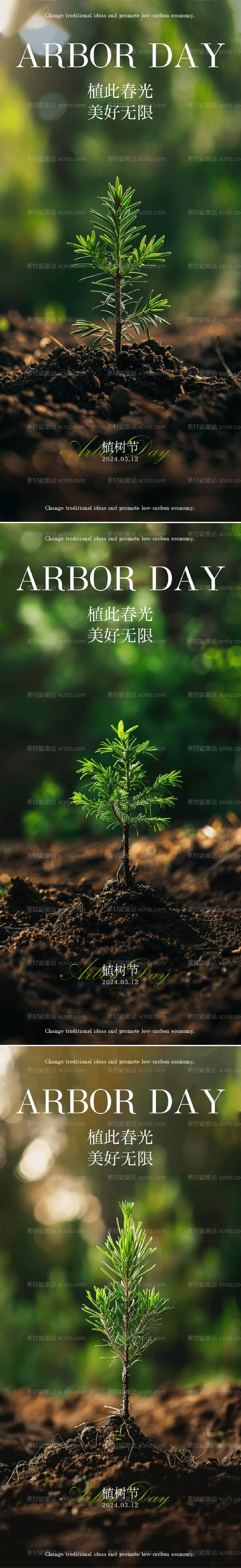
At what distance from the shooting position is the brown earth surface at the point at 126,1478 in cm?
120

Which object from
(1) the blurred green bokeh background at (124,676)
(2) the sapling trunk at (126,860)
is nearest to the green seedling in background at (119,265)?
(1) the blurred green bokeh background at (124,676)

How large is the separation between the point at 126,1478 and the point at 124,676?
125cm

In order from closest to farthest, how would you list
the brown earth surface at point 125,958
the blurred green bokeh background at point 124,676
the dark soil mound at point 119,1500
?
the dark soil mound at point 119,1500 < the brown earth surface at point 125,958 < the blurred green bokeh background at point 124,676

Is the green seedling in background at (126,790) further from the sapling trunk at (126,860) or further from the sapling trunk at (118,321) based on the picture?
the sapling trunk at (118,321)

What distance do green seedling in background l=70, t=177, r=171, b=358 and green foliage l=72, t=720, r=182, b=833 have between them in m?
0.67

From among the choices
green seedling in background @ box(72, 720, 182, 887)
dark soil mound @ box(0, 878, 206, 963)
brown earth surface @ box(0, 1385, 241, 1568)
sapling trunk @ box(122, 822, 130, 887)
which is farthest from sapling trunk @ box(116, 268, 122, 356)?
brown earth surface @ box(0, 1385, 241, 1568)

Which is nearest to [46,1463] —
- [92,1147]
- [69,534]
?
[92,1147]

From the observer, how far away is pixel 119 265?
53.1 inches

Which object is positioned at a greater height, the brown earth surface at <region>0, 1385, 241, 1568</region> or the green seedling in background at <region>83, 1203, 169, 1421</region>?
the green seedling in background at <region>83, 1203, 169, 1421</region>

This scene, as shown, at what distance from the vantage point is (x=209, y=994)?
4.27 feet

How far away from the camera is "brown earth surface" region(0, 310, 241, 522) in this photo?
1.35 meters

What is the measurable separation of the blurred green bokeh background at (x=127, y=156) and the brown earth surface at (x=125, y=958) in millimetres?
1007

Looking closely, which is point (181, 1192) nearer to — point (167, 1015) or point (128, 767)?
point (167, 1015)

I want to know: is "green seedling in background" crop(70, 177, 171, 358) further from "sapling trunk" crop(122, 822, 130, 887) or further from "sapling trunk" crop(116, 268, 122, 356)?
"sapling trunk" crop(122, 822, 130, 887)
